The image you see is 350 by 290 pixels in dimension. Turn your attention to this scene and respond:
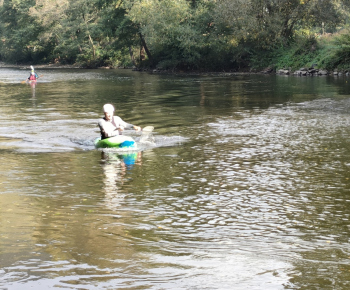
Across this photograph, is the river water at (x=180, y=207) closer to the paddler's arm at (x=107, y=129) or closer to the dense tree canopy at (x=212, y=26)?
the paddler's arm at (x=107, y=129)

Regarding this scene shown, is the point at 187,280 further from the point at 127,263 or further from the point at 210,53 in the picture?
the point at 210,53

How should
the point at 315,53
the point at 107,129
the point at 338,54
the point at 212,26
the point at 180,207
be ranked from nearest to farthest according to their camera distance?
1. the point at 180,207
2. the point at 107,129
3. the point at 338,54
4. the point at 315,53
5. the point at 212,26

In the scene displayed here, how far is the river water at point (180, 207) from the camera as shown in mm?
6844

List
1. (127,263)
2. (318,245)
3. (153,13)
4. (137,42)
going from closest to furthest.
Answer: (127,263) < (318,245) < (153,13) < (137,42)

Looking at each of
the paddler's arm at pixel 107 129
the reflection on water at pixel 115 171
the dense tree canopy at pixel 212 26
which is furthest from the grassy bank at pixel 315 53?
the reflection on water at pixel 115 171

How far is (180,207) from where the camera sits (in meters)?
9.73

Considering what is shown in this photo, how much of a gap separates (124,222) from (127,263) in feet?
5.71

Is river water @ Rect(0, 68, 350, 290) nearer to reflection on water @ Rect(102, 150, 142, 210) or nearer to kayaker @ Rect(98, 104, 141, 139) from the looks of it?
reflection on water @ Rect(102, 150, 142, 210)

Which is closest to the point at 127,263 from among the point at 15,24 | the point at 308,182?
the point at 308,182

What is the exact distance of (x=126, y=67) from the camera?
82188 millimetres

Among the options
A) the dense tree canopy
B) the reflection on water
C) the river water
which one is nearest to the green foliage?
the dense tree canopy

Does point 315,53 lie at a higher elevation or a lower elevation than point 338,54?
higher

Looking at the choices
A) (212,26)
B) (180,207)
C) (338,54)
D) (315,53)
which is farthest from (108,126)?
(212,26)

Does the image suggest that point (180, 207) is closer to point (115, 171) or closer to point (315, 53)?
point (115, 171)
